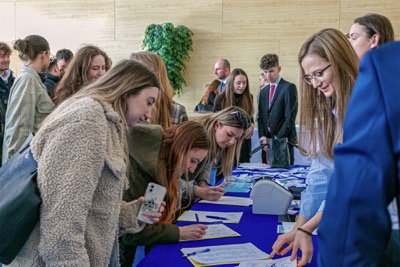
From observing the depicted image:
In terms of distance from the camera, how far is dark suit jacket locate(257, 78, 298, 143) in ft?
16.3

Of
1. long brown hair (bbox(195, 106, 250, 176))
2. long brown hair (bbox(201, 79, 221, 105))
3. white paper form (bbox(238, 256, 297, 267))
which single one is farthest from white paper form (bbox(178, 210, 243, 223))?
long brown hair (bbox(201, 79, 221, 105))

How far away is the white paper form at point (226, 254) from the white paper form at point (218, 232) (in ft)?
0.43

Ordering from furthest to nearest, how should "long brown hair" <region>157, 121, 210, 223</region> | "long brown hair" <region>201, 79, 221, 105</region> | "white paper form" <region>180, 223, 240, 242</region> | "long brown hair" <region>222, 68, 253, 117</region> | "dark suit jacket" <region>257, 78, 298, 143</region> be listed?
"long brown hair" <region>201, 79, 221, 105</region> < "dark suit jacket" <region>257, 78, 298, 143</region> < "long brown hair" <region>222, 68, 253, 117</region> < "long brown hair" <region>157, 121, 210, 223</region> < "white paper form" <region>180, 223, 240, 242</region>

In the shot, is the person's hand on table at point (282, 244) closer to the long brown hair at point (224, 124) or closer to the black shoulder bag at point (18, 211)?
the black shoulder bag at point (18, 211)

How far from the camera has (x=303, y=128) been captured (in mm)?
1836

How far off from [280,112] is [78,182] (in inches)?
164

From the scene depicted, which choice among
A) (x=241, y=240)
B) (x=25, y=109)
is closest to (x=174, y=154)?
(x=241, y=240)

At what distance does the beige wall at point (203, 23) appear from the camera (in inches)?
267

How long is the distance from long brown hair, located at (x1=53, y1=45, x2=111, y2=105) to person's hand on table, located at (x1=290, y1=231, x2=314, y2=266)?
1690mm

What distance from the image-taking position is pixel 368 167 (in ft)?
1.84

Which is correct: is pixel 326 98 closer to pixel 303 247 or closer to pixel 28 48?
pixel 303 247

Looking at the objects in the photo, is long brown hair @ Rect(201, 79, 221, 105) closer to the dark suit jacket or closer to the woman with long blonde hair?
the dark suit jacket

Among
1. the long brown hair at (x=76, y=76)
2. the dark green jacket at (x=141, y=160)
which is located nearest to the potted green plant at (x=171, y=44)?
the long brown hair at (x=76, y=76)

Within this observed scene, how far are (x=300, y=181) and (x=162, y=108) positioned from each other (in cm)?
104
